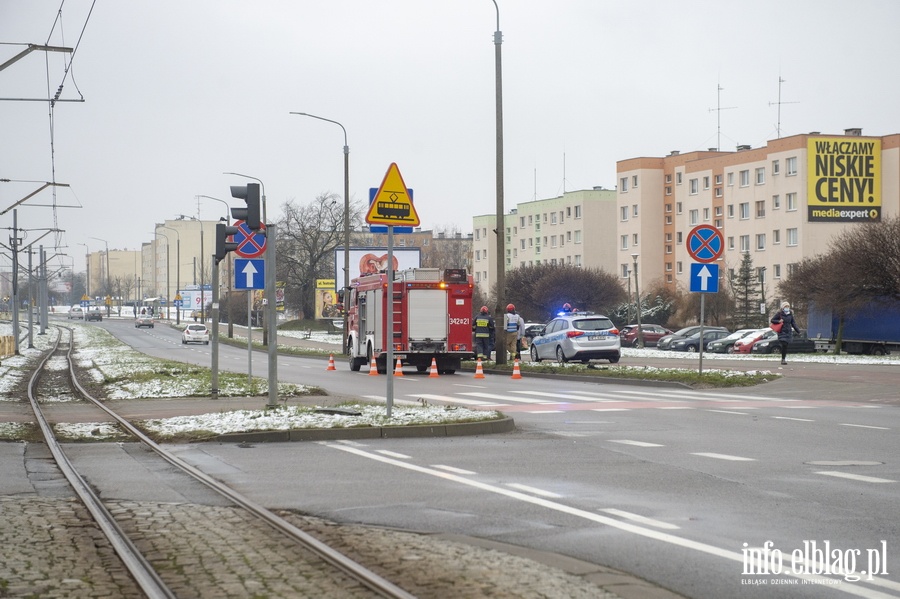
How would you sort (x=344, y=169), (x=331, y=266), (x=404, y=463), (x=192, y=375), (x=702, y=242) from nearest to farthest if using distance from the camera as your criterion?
(x=404, y=463) < (x=702, y=242) < (x=192, y=375) < (x=344, y=169) < (x=331, y=266)

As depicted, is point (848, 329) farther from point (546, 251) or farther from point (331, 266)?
point (546, 251)

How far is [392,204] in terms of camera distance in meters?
14.2

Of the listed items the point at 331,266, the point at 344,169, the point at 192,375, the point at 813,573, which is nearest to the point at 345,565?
the point at 813,573

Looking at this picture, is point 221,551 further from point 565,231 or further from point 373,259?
point 565,231

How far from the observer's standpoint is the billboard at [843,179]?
91.9 meters

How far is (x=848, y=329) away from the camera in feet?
161

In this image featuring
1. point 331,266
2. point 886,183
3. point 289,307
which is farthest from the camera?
point 289,307

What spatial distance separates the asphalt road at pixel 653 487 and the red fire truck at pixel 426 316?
14.1 m

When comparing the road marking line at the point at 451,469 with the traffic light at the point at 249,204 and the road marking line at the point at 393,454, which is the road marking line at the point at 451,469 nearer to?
the road marking line at the point at 393,454

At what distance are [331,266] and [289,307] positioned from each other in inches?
454

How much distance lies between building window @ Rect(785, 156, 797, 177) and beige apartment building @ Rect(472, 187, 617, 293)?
84.9ft

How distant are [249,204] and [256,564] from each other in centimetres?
1073

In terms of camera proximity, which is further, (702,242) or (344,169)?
(344,169)

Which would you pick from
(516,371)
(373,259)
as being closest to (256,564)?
(516,371)
